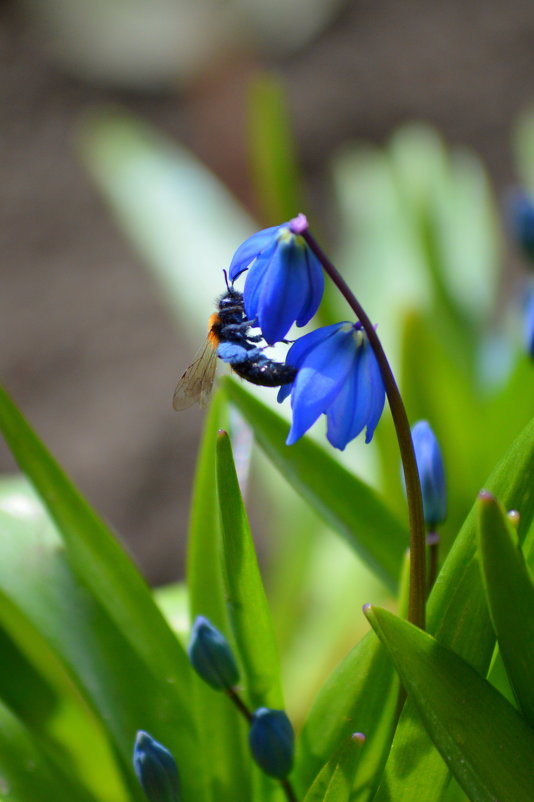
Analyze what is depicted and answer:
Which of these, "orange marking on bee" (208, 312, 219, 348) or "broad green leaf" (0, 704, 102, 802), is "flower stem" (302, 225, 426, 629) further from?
"broad green leaf" (0, 704, 102, 802)

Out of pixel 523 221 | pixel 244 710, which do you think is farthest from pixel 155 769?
pixel 523 221

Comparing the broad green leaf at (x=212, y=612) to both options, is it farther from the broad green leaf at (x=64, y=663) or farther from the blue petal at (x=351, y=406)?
the blue petal at (x=351, y=406)

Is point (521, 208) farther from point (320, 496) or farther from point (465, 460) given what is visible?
point (320, 496)

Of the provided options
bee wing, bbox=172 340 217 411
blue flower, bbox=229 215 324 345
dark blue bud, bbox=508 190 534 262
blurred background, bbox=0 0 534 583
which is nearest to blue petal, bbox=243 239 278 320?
blue flower, bbox=229 215 324 345

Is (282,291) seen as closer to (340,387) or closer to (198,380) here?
(340,387)

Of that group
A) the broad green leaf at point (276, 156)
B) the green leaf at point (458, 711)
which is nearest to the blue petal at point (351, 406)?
the green leaf at point (458, 711)
